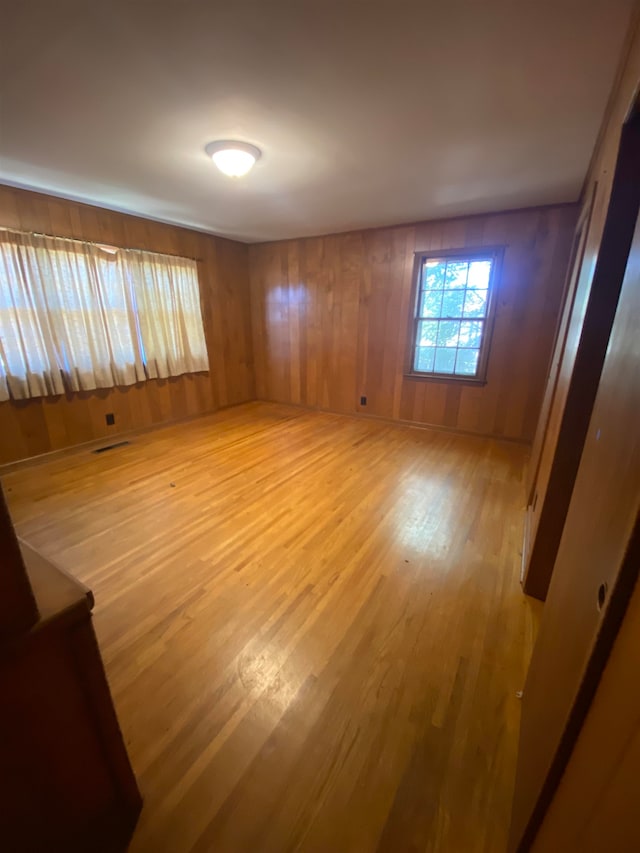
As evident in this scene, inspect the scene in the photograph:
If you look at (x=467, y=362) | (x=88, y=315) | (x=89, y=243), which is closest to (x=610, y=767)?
(x=467, y=362)

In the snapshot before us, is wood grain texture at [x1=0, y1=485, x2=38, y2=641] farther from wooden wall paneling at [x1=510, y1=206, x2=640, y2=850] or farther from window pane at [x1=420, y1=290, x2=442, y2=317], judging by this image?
window pane at [x1=420, y1=290, x2=442, y2=317]

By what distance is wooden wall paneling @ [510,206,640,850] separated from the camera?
0.54 metres

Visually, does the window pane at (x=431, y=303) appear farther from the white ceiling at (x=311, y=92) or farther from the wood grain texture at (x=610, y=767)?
the wood grain texture at (x=610, y=767)

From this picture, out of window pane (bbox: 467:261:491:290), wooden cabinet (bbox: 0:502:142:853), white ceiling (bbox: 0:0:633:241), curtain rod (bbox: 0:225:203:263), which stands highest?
white ceiling (bbox: 0:0:633:241)

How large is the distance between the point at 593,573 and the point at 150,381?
14.7 feet

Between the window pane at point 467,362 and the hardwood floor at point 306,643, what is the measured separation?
143 centimetres

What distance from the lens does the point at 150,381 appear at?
4.19m

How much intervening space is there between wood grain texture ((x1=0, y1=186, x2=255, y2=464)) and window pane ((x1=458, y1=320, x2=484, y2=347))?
3247 millimetres

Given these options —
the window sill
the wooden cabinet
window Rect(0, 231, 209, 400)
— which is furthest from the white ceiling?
the wooden cabinet

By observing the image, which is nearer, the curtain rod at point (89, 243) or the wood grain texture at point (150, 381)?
the curtain rod at point (89, 243)

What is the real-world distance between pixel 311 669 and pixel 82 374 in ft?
11.6

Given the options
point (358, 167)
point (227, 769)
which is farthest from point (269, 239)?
point (227, 769)

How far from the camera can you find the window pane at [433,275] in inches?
154

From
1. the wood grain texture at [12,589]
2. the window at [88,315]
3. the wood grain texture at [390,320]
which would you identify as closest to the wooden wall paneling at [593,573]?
the wood grain texture at [12,589]
